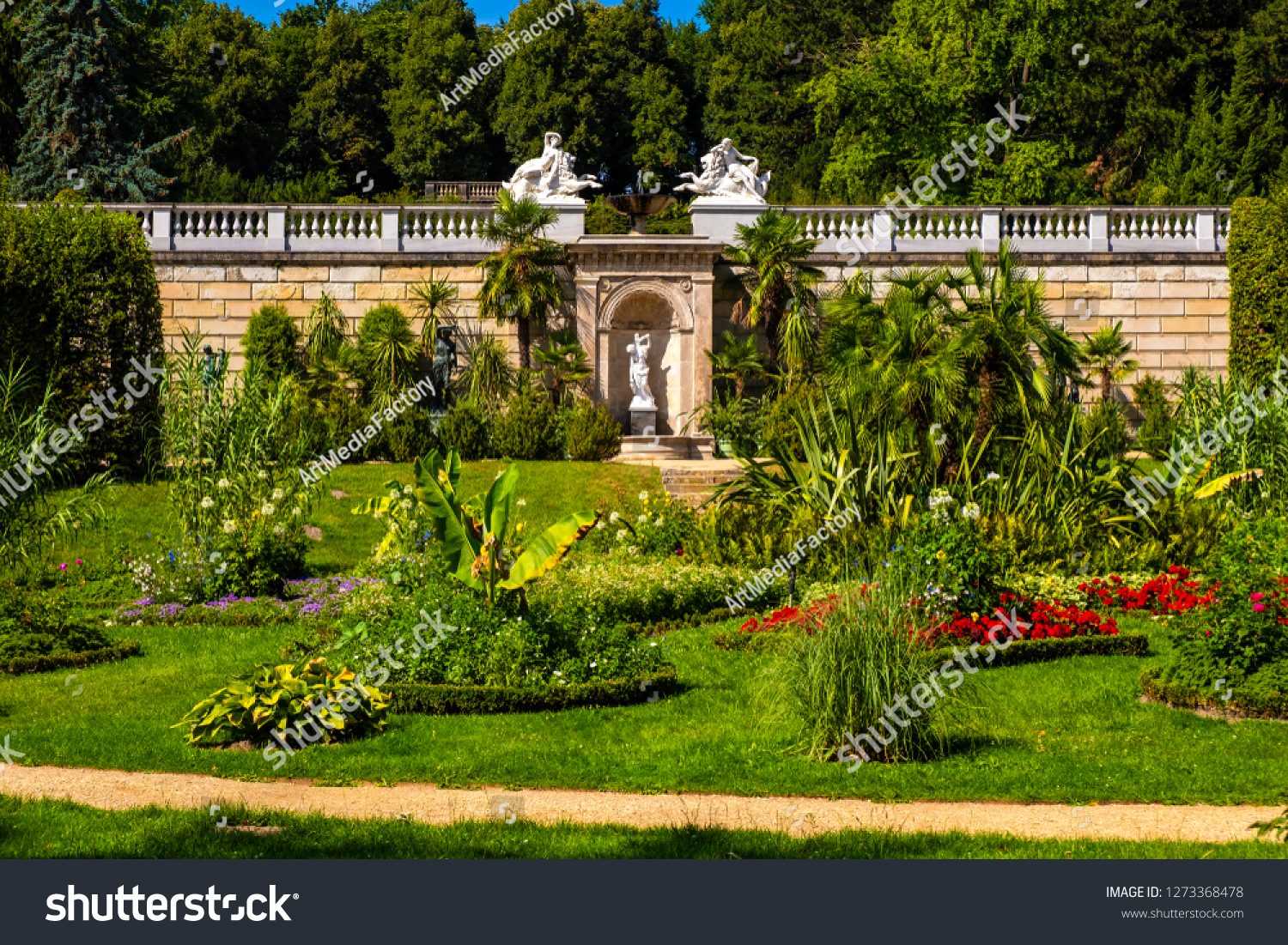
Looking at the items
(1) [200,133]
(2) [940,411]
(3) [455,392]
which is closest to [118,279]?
(3) [455,392]

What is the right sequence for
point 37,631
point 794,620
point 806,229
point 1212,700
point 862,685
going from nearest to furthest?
point 862,685 → point 1212,700 → point 794,620 → point 37,631 → point 806,229

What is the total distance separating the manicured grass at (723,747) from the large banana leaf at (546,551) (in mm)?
1179

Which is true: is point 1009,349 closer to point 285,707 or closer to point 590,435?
point 590,435

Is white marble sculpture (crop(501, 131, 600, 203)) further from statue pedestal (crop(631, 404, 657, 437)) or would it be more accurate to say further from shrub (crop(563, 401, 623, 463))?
shrub (crop(563, 401, 623, 463))

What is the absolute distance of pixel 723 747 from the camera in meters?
9.24

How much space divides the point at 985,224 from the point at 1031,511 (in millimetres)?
14083

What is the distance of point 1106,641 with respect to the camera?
1238cm

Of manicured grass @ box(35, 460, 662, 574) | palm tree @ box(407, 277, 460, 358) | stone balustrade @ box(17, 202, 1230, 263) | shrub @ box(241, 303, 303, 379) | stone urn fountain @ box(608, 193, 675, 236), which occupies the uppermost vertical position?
stone urn fountain @ box(608, 193, 675, 236)

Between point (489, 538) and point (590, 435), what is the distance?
13.0 metres

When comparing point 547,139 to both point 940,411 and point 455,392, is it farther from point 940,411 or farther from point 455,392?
point 940,411

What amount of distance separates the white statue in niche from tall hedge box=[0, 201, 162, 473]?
30.9ft

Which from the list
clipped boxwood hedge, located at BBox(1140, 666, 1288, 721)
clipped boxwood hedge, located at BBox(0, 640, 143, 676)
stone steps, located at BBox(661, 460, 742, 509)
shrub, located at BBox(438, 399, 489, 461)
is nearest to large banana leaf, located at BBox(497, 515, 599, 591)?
clipped boxwood hedge, located at BBox(0, 640, 143, 676)

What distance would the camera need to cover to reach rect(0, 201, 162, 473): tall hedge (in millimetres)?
20625

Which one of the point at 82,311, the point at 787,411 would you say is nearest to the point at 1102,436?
the point at 787,411
